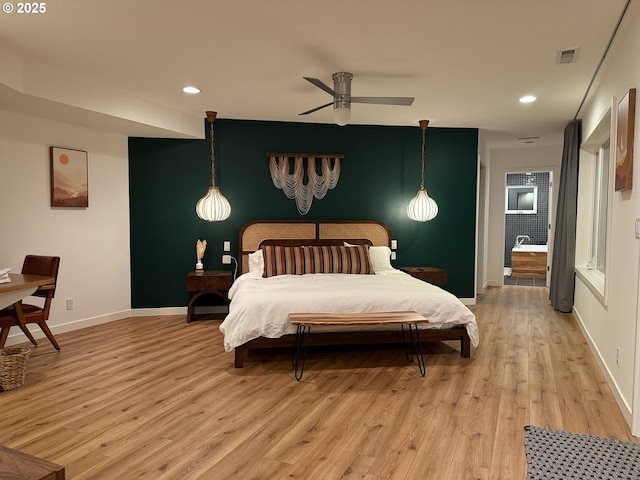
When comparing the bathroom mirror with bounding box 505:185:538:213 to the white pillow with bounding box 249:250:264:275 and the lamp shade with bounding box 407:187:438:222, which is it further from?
the white pillow with bounding box 249:250:264:275

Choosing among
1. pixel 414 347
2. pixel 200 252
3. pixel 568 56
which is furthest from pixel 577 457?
pixel 200 252

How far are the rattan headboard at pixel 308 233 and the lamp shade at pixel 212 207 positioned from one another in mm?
440

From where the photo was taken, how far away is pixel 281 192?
5.91m

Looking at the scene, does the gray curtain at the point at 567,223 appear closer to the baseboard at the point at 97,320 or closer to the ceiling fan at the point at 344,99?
the ceiling fan at the point at 344,99

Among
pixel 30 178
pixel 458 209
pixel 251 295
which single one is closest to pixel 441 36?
pixel 251 295

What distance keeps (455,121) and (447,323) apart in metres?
2.96

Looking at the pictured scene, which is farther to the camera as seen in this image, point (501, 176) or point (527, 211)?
point (527, 211)

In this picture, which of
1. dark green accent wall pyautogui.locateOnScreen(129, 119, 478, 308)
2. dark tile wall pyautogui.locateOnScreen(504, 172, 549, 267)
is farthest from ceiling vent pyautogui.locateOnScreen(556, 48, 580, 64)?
dark tile wall pyautogui.locateOnScreen(504, 172, 549, 267)

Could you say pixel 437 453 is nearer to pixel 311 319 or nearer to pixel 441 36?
pixel 311 319

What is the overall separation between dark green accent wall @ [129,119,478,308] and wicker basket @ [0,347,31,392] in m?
2.41

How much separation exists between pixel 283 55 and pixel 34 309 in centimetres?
303

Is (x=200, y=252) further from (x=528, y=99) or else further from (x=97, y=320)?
(x=528, y=99)

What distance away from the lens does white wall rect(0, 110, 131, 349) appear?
438 centimetres

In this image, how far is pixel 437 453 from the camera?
7.91 ft
